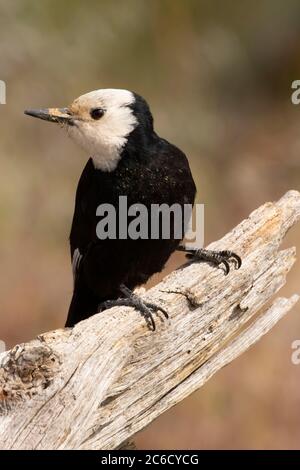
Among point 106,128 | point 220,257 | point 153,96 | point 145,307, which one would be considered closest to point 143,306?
point 145,307

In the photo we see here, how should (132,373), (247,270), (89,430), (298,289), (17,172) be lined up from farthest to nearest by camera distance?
(17,172) < (298,289) < (247,270) < (132,373) < (89,430)

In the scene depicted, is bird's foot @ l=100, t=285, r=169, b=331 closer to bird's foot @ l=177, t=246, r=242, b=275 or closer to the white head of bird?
bird's foot @ l=177, t=246, r=242, b=275

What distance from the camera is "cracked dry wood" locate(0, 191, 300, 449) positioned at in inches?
132

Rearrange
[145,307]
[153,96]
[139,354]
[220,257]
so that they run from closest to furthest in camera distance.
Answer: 1. [139,354]
2. [145,307]
3. [220,257]
4. [153,96]

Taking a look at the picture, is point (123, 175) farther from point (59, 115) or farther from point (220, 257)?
point (220, 257)

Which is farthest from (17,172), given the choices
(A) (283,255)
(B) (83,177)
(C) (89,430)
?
(C) (89,430)

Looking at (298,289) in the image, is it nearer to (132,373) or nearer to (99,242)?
(99,242)

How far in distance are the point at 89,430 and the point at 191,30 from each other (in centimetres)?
450

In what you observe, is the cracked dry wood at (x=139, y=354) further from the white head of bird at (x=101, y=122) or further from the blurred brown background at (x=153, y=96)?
the blurred brown background at (x=153, y=96)

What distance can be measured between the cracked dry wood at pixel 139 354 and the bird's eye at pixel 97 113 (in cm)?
71

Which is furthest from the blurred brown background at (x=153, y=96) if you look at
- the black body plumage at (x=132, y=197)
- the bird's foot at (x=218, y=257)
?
the bird's foot at (x=218, y=257)

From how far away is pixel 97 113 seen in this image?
4.37m

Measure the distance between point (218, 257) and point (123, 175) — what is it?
0.51 meters

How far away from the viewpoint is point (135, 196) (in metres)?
4.36
